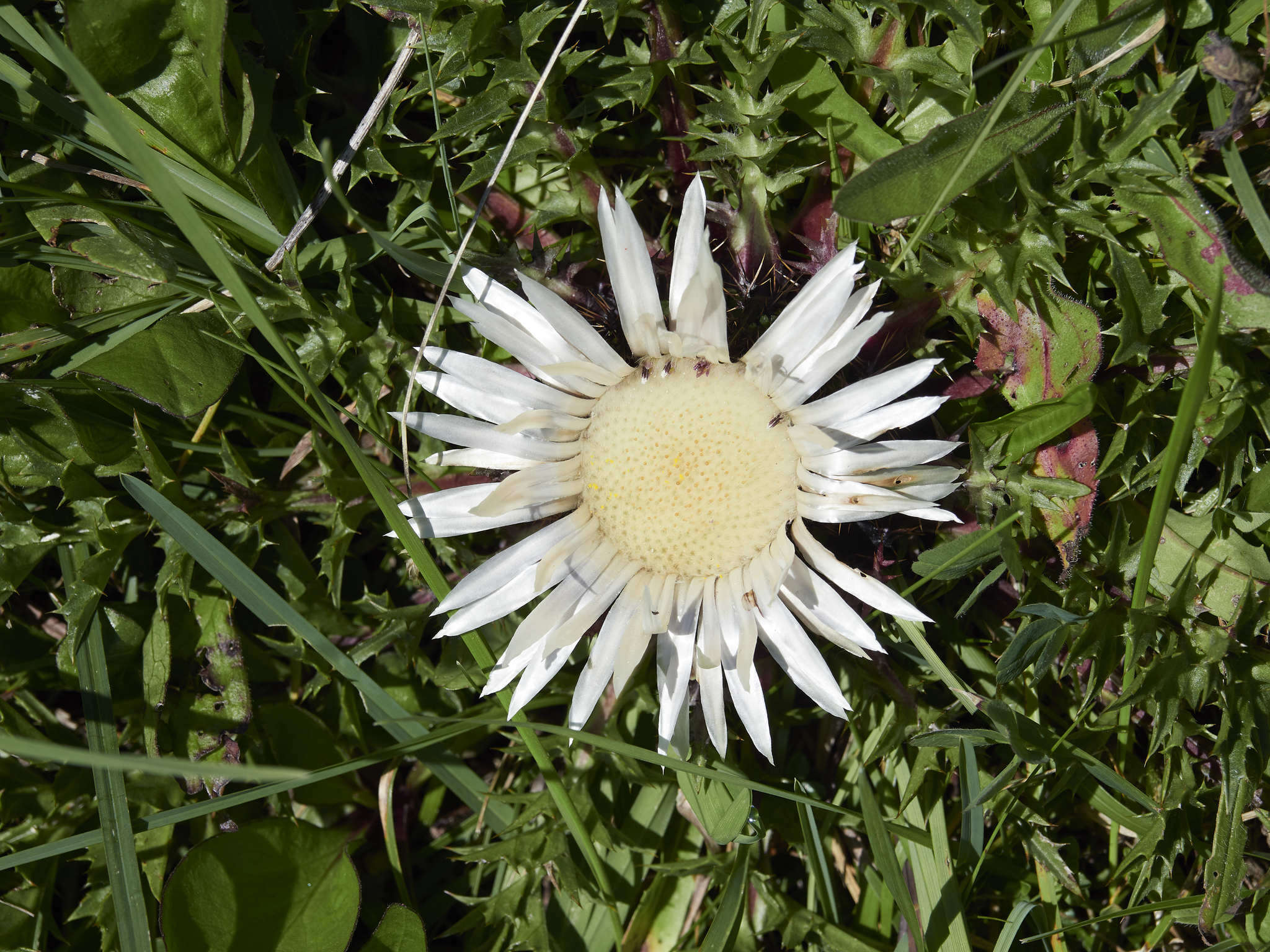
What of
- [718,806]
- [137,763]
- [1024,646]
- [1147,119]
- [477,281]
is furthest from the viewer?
[718,806]

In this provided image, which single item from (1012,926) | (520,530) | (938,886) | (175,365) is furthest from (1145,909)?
(175,365)

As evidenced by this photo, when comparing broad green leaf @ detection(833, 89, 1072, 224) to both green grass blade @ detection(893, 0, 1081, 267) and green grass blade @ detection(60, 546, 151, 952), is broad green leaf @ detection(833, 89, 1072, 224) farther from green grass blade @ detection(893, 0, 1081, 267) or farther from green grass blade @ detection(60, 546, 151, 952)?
green grass blade @ detection(60, 546, 151, 952)

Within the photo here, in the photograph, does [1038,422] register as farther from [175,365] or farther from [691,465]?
[175,365]

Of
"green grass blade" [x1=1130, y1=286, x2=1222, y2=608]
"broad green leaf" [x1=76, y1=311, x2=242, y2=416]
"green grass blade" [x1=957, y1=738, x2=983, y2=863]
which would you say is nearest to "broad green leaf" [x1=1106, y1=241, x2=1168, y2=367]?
"green grass blade" [x1=1130, y1=286, x2=1222, y2=608]

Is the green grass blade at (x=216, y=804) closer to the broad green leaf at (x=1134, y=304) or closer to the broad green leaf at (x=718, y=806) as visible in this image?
the broad green leaf at (x=718, y=806)

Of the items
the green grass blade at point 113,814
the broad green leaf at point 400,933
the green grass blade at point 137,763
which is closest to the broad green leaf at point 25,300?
the green grass blade at point 113,814

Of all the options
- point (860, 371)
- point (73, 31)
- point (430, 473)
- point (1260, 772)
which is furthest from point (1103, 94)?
point (73, 31)
